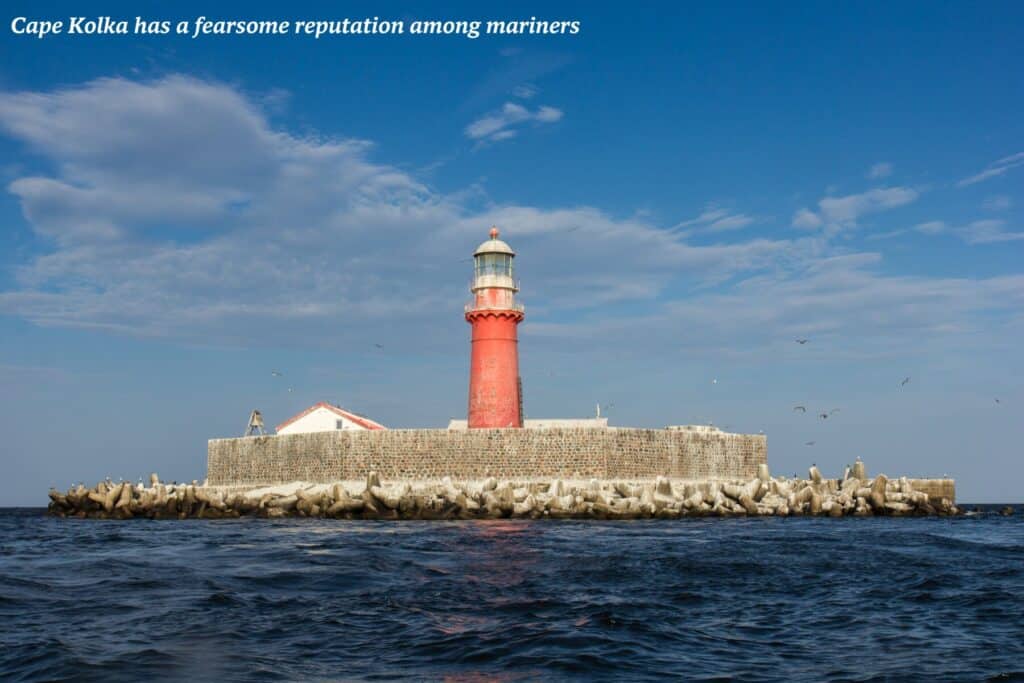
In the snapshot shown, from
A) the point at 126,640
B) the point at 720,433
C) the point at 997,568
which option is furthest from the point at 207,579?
the point at 720,433

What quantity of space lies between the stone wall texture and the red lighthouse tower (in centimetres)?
225

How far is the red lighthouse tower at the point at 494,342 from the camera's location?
26.4 meters

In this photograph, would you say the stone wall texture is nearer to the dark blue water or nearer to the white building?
the white building

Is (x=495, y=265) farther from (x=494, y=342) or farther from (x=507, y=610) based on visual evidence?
(x=507, y=610)

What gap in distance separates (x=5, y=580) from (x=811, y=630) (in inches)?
311

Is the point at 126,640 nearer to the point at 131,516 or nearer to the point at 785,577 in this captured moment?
the point at 785,577

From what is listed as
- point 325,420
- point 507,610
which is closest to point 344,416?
point 325,420

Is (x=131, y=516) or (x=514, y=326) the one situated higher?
(x=514, y=326)

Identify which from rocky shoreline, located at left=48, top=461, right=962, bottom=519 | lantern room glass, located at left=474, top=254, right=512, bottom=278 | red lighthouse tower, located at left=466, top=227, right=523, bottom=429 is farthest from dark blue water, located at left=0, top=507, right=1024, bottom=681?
lantern room glass, located at left=474, top=254, right=512, bottom=278

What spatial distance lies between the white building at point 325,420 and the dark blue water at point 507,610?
1657 centimetres

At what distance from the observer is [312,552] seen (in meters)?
12.2

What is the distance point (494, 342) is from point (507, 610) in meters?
18.6

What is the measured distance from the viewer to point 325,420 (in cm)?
3112

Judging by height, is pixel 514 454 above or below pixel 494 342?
below
